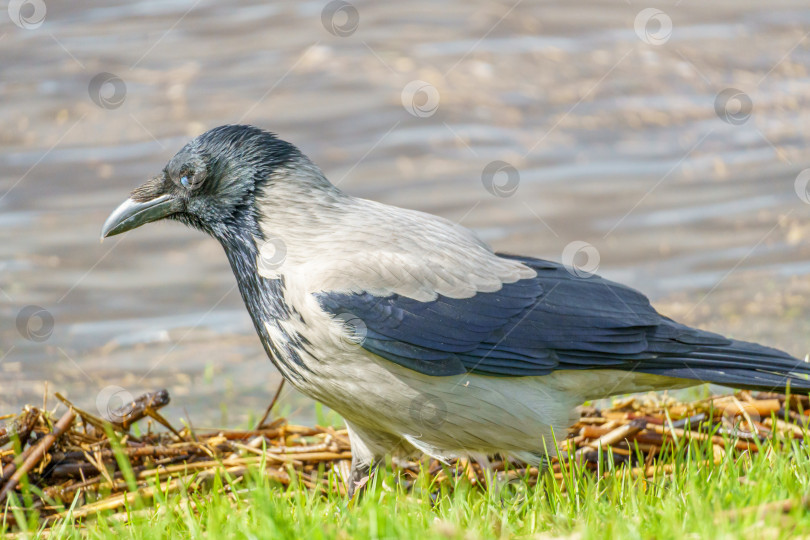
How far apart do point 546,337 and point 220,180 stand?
1.63 m

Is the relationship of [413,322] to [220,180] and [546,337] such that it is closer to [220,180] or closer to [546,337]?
[546,337]

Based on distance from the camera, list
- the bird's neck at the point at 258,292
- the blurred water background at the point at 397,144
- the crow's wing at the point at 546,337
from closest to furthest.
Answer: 1. the crow's wing at the point at 546,337
2. the bird's neck at the point at 258,292
3. the blurred water background at the point at 397,144

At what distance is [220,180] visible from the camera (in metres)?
4.64

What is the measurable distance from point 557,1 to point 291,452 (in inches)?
351

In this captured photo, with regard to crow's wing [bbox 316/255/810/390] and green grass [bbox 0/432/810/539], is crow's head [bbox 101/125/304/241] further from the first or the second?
green grass [bbox 0/432/810/539]

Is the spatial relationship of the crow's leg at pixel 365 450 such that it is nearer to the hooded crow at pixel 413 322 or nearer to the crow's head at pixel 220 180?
the hooded crow at pixel 413 322

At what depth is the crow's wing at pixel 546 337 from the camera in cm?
424

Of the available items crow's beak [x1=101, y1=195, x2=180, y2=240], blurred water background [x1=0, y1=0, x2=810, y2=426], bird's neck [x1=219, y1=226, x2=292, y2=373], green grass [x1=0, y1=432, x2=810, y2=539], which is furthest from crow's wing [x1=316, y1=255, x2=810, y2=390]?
blurred water background [x1=0, y1=0, x2=810, y2=426]

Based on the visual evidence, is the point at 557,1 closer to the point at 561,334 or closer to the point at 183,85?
the point at 183,85

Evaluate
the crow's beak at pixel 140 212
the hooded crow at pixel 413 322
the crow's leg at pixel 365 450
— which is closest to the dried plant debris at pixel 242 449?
the crow's leg at pixel 365 450

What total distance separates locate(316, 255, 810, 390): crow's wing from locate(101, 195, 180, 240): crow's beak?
996 mm

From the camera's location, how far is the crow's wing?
167 inches

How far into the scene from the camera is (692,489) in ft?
10.5

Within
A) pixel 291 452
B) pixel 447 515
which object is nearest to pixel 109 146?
pixel 291 452
